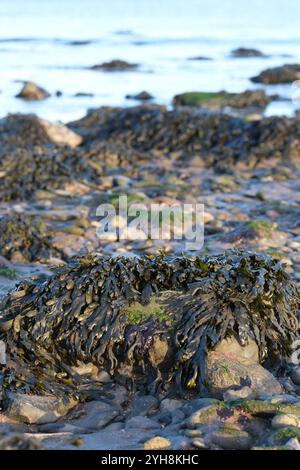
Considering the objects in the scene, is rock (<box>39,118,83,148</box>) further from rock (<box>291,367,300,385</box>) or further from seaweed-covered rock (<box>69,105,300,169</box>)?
rock (<box>291,367,300,385</box>)

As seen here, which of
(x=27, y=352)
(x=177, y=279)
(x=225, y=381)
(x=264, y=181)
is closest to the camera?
(x=225, y=381)

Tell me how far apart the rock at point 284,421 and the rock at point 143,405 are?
2.14ft

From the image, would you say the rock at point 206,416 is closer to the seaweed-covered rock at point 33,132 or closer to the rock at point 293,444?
the rock at point 293,444

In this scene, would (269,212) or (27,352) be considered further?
(269,212)

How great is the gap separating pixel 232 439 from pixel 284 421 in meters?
0.25

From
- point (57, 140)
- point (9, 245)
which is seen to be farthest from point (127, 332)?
point (57, 140)

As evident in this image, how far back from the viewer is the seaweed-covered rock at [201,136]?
9.85 metres

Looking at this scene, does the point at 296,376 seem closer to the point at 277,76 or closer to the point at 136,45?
the point at 277,76

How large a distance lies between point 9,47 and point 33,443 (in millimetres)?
28460

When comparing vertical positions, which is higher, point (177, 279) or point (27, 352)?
point (177, 279)

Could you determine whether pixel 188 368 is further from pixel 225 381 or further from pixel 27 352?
pixel 27 352

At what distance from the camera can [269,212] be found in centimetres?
742

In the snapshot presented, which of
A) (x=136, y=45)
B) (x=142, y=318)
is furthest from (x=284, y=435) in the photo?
(x=136, y=45)

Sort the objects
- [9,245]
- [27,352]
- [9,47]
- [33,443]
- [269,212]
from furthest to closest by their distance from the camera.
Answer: [9,47] → [269,212] → [9,245] → [27,352] → [33,443]
